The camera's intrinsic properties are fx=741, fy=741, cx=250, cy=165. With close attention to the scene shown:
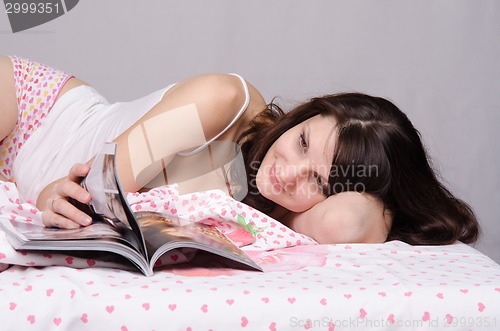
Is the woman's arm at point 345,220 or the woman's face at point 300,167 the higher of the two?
the woman's face at point 300,167

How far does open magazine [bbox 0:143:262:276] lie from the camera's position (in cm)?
129

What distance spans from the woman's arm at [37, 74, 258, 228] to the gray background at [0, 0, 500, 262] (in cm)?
117

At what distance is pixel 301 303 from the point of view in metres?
1.26

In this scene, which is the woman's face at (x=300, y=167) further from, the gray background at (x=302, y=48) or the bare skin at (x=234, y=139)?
the gray background at (x=302, y=48)

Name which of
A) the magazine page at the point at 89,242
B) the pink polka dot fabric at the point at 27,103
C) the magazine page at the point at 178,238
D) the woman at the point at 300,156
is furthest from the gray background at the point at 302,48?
the magazine page at the point at 89,242

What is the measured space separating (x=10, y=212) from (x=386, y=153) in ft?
2.97

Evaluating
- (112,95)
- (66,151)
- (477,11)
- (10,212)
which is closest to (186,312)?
(10,212)

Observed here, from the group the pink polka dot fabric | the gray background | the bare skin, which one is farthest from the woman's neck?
the gray background

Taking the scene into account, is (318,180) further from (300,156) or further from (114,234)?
(114,234)

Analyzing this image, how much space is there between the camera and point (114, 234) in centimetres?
133

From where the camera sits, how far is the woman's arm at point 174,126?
1.84 metres

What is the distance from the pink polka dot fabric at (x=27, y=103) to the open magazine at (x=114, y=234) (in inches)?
33.8

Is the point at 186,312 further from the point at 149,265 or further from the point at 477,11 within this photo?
the point at 477,11

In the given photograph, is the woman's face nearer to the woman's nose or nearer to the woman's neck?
the woman's nose
